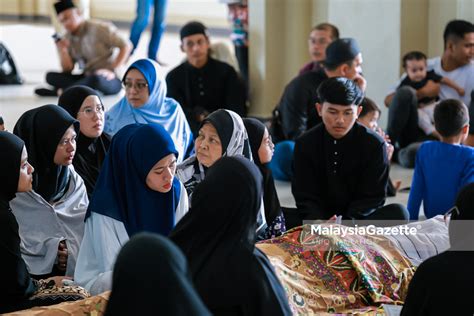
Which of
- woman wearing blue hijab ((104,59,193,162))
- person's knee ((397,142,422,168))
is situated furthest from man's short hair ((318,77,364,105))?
person's knee ((397,142,422,168))

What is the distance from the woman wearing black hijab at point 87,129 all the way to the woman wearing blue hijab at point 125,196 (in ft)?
3.20

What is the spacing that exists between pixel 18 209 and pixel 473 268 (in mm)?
1819

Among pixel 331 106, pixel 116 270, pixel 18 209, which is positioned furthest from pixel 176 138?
pixel 116 270

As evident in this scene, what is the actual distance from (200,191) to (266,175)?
5.25 feet

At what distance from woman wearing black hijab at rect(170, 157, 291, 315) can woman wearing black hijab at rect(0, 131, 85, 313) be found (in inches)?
29.6

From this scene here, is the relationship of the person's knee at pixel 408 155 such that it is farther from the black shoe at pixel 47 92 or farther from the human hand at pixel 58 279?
the black shoe at pixel 47 92

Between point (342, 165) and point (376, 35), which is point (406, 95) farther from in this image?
point (342, 165)

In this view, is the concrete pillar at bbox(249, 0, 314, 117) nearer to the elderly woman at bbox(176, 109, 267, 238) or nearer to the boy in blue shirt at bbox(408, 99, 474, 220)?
the boy in blue shirt at bbox(408, 99, 474, 220)

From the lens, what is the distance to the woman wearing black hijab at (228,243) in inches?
105

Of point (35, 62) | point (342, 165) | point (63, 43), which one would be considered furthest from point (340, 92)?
point (35, 62)

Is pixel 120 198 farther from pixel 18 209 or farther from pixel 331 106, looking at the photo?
pixel 331 106

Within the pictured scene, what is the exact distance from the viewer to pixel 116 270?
2.04 m

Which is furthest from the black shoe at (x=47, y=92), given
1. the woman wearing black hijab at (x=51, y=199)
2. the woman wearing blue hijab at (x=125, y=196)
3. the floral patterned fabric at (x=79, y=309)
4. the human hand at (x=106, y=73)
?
the floral patterned fabric at (x=79, y=309)

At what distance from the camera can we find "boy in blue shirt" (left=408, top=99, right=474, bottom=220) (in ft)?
15.8
